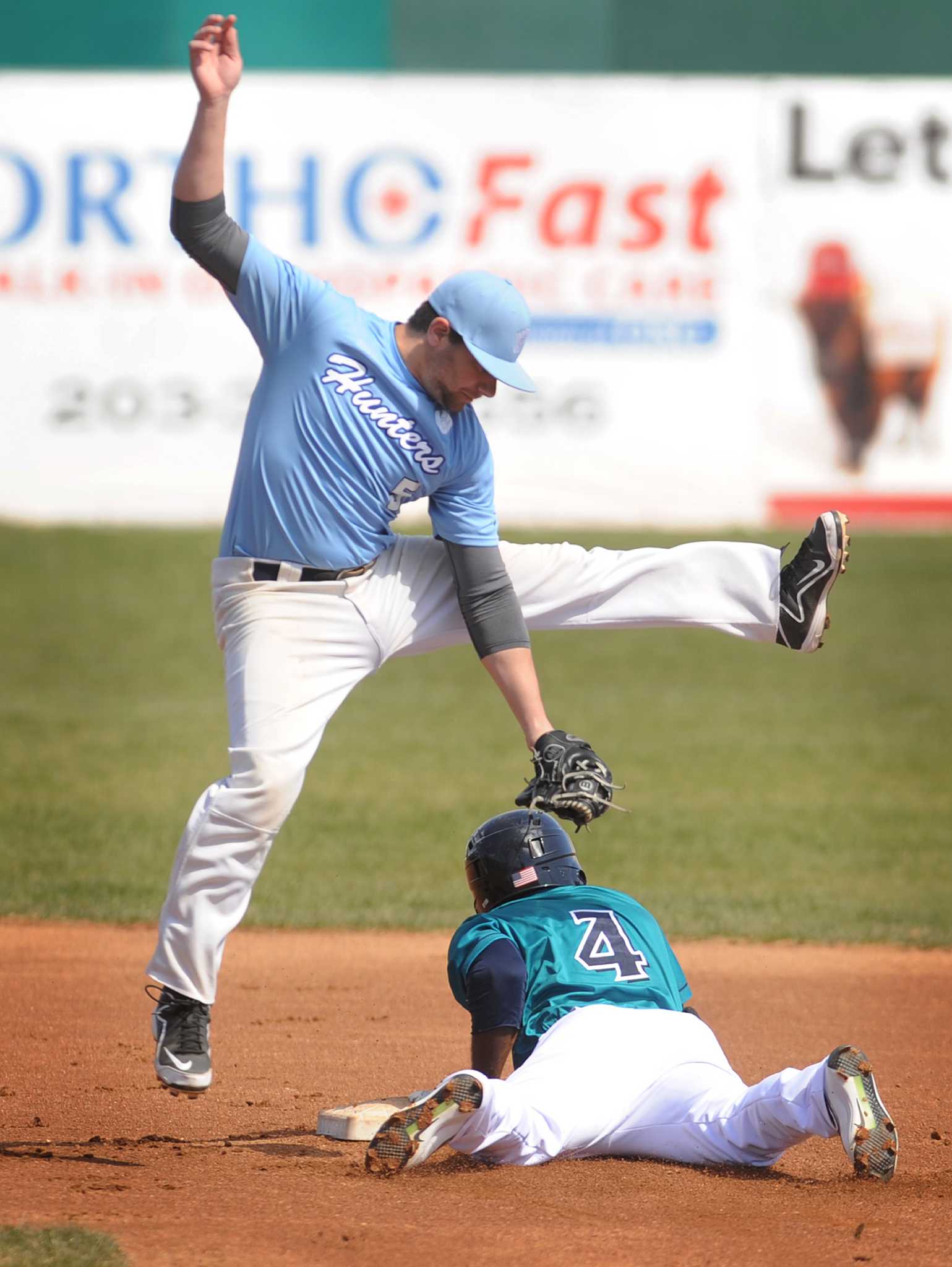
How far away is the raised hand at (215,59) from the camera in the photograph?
4.52 meters

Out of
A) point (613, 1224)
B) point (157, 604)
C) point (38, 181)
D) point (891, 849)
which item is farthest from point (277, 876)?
point (38, 181)

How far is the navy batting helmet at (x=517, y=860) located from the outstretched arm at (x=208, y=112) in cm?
192

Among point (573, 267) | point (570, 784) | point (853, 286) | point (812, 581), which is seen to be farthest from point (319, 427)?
point (853, 286)

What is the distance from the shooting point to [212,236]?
15.4ft

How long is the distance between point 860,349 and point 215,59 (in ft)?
43.8

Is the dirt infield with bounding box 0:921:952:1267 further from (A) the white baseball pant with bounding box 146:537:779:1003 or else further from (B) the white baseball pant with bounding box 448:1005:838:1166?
(A) the white baseball pant with bounding box 146:537:779:1003

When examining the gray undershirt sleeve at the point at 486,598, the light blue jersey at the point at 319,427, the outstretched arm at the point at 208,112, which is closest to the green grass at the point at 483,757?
the gray undershirt sleeve at the point at 486,598

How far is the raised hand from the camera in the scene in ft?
14.8

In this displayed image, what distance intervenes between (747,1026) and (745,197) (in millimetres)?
12464

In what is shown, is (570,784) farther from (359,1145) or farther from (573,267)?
(573,267)

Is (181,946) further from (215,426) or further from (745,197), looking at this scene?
(745,197)

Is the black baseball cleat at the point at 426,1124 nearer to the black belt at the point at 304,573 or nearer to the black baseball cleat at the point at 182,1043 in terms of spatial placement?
the black baseball cleat at the point at 182,1043

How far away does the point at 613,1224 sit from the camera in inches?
155

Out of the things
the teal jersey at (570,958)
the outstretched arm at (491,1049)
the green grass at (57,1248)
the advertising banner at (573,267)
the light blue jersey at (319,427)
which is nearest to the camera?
the green grass at (57,1248)
